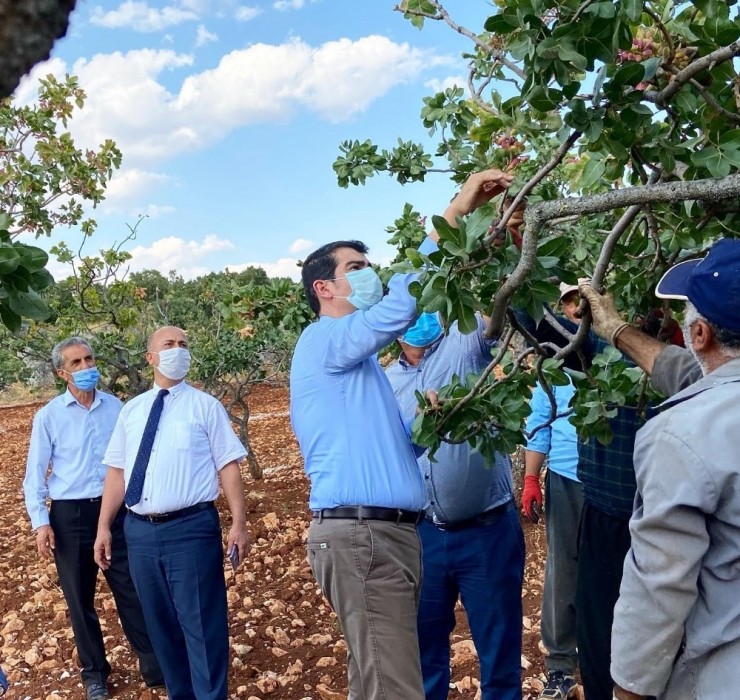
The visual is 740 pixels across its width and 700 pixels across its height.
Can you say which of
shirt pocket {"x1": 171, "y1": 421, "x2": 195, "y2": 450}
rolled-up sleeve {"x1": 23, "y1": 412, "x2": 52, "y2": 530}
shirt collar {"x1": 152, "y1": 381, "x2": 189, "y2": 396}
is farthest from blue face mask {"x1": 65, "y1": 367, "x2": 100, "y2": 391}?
shirt pocket {"x1": 171, "y1": 421, "x2": 195, "y2": 450}

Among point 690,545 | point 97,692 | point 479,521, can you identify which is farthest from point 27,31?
point 97,692

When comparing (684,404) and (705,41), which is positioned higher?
(705,41)

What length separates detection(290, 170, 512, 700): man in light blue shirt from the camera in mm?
2205

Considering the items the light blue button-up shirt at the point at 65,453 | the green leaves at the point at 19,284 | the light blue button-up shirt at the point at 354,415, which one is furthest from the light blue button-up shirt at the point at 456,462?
the light blue button-up shirt at the point at 65,453

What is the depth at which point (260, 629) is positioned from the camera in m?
4.56

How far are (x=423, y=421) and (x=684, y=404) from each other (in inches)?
34.1

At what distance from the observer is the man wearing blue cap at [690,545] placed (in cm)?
138

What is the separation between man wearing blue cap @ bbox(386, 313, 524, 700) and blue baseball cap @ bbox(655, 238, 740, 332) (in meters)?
1.23

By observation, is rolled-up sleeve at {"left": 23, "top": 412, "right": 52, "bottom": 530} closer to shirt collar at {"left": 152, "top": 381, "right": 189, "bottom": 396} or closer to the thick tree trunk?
Result: shirt collar at {"left": 152, "top": 381, "right": 189, "bottom": 396}

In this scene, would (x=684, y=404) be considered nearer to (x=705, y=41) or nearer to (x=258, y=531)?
(x=705, y=41)

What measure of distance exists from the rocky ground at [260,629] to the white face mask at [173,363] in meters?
1.73

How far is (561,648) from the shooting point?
11.0 feet

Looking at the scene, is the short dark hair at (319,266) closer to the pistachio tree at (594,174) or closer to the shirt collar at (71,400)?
the pistachio tree at (594,174)

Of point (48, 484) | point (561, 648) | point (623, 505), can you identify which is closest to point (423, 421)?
point (623, 505)
